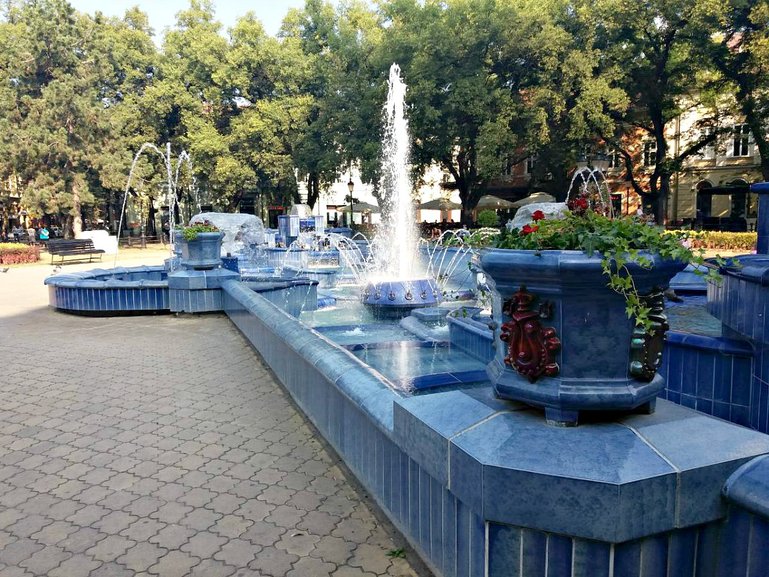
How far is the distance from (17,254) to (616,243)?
89.6ft

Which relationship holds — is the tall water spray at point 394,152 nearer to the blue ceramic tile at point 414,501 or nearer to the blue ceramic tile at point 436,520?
the blue ceramic tile at point 414,501

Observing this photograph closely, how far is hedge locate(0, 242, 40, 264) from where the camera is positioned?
957 inches

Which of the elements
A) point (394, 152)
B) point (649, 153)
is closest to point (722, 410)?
point (394, 152)

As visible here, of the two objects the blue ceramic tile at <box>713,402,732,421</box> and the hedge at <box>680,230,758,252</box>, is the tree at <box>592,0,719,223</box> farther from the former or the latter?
the blue ceramic tile at <box>713,402,732,421</box>

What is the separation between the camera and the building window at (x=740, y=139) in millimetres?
29155

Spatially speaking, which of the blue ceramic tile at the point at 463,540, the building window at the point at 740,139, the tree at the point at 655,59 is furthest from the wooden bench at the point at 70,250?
the building window at the point at 740,139

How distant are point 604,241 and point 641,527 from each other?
3.01ft

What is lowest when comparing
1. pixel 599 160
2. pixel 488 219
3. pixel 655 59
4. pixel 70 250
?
pixel 70 250

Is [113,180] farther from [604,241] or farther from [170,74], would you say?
[604,241]

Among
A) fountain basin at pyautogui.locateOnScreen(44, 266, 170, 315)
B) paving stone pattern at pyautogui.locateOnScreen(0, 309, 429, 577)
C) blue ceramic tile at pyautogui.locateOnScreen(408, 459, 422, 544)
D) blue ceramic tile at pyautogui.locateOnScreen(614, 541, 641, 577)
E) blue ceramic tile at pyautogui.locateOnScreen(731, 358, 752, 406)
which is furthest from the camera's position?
fountain basin at pyautogui.locateOnScreen(44, 266, 170, 315)

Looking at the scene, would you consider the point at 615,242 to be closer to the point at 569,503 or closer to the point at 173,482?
the point at 569,503

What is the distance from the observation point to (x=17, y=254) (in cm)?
2470

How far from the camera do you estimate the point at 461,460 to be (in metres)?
2.23

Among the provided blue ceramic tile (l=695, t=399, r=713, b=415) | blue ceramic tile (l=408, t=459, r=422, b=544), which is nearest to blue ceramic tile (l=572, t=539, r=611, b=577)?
blue ceramic tile (l=408, t=459, r=422, b=544)
